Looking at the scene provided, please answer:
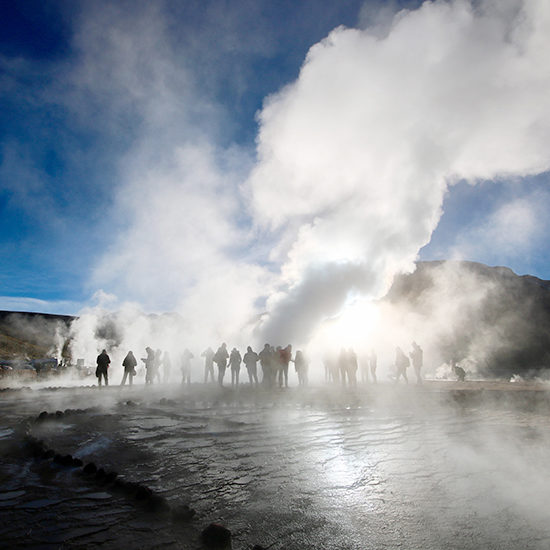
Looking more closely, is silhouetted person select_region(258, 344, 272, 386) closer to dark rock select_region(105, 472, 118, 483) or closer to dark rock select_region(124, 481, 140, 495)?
dark rock select_region(105, 472, 118, 483)

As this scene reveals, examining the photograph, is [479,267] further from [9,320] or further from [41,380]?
[9,320]

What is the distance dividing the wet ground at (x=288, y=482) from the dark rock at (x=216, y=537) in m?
0.08

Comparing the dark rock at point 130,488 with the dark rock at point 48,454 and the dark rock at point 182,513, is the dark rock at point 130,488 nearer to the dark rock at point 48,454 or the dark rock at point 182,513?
the dark rock at point 182,513

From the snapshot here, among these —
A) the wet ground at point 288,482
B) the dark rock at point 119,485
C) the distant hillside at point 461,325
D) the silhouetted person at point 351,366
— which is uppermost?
the distant hillside at point 461,325

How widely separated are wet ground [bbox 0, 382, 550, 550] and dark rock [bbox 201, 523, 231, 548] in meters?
0.08

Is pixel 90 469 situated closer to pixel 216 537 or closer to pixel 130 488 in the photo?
pixel 130 488

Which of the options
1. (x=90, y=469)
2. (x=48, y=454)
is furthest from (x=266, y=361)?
(x=90, y=469)

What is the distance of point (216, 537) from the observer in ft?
7.56

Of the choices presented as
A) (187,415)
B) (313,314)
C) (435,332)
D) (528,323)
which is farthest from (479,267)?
(187,415)

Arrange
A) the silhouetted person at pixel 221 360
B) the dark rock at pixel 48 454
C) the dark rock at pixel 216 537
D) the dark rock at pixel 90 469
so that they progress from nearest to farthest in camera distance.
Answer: the dark rock at pixel 216 537 → the dark rock at pixel 90 469 → the dark rock at pixel 48 454 → the silhouetted person at pixel 221 360

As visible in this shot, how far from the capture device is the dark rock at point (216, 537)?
90.0 inches

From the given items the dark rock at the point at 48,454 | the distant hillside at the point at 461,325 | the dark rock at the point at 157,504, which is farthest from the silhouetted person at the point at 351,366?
the distant hillside at the point at 461,325

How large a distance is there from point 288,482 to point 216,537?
1.39 metres

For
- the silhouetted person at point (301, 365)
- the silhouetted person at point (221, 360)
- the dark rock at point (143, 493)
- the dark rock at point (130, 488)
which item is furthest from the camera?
the silhouetted person at point (301, 365)
